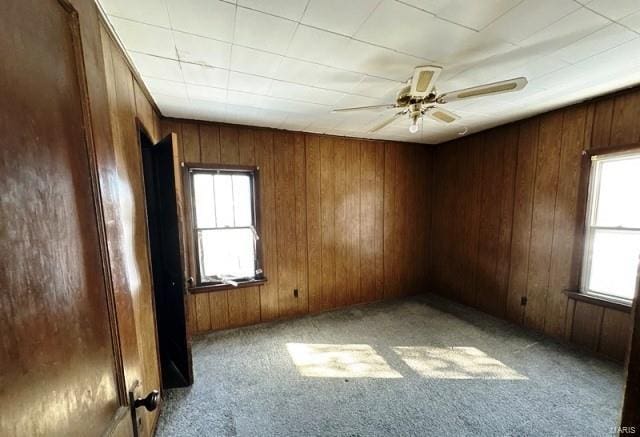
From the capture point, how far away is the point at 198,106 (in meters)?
2.39

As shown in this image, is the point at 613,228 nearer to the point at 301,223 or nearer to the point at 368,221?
the point at 368,221

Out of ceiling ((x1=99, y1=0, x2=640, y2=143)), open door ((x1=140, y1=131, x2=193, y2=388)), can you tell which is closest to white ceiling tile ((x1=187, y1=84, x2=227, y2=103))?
ceiling ((x1=99, y1=0, x2=640, y2=143))

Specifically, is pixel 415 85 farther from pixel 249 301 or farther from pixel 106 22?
pixel 249 301

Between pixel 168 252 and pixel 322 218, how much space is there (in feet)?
6.20

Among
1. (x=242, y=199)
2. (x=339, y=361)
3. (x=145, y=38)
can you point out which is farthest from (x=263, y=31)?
(x=339, y=361)

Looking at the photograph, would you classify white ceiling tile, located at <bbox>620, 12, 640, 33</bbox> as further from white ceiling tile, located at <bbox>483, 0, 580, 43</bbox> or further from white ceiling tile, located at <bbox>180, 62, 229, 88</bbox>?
white ceiling tile, located at <bbox>180, 62, 229, 88</bbox>

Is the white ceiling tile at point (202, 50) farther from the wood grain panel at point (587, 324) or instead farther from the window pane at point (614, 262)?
the wood grain panel at point (587, 324)

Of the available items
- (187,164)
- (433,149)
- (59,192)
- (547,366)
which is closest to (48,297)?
(59,192)

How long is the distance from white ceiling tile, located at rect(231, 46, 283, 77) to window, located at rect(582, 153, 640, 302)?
306cm

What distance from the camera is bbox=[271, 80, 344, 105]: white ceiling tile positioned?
79.3 inches

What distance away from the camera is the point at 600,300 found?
234 cm

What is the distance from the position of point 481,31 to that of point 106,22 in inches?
77.9

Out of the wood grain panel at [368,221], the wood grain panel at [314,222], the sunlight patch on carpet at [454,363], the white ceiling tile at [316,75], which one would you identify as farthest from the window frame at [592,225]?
the wood grain panel at [314,222]

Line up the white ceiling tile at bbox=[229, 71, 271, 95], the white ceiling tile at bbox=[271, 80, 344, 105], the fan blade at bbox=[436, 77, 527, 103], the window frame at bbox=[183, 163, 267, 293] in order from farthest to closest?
1. the window frame at bbox=[183, 163, 267, 293]
2. the white ceiling tile at bbox=[271, 80, 344, 105]
3. the white ceiling tile at bbox=[229, 71, 271, 95]
4. the fan blade at bbox=[436, 77, 527, 103]
